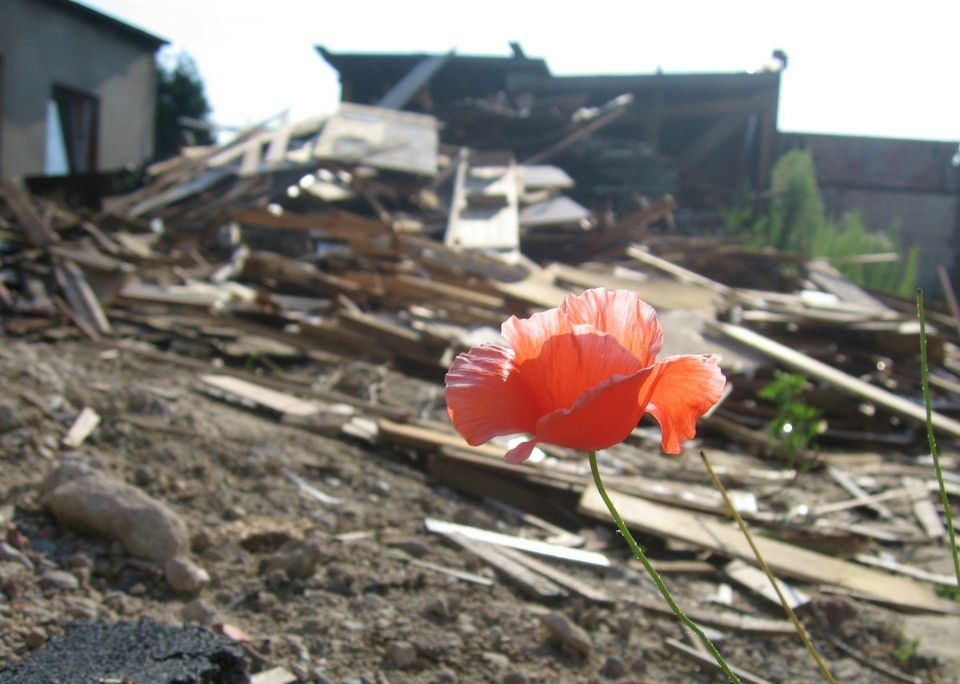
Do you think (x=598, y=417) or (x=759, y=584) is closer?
(x=598, y=417)

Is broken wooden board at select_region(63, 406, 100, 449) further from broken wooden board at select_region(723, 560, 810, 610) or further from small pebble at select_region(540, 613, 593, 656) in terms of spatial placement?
broken wooden board at select_region(723, 560, 810, 610)

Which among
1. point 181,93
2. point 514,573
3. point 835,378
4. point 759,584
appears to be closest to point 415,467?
point 514,573

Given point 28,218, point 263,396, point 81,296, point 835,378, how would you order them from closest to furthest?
1. point 263,396
2. point 835,378
3. point 81,296
4. point 28,218

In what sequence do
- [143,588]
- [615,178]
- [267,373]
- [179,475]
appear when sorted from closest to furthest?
[143,588] < [179,475] < [267,373] < [615,178]

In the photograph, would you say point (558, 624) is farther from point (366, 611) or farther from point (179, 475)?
point (179, 475)

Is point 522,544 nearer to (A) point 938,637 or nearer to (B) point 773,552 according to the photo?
(B) point 773,552

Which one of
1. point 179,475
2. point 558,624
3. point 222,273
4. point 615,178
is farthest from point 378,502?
point 615,178
